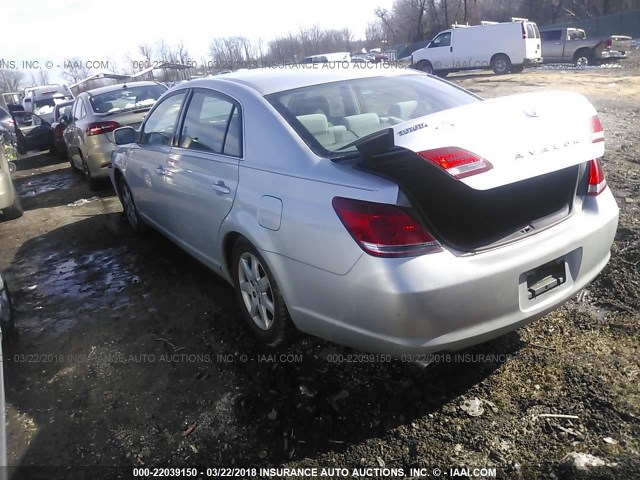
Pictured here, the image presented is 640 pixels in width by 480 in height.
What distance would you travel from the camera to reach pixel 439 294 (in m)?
2.05

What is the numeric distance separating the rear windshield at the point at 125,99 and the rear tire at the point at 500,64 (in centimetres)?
1869

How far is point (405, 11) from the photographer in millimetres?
66000

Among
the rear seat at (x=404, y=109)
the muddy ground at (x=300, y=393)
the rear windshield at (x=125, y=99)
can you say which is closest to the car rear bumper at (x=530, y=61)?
the rear windshield at (x=125, y=99)

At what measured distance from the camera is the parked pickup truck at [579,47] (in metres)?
22.9

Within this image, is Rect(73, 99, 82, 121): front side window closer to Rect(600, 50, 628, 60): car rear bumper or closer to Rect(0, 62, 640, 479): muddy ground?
Rect(0, 62, 640, 479): muddy ground

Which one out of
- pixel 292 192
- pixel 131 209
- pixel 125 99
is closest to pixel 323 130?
pixel 292 192

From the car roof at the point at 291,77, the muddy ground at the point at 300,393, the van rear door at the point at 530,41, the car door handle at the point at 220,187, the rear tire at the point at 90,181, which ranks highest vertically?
the van rear door at the point at 530,41

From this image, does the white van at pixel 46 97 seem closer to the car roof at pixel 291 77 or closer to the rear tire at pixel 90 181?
the rear tire at pixel 90 181

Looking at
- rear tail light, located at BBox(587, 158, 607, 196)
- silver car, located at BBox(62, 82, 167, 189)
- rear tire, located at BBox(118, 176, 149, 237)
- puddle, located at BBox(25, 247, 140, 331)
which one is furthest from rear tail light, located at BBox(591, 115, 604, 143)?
silver car, located at BBox(62, 82, 167, 189)

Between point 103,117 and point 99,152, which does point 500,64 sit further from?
point 99,152

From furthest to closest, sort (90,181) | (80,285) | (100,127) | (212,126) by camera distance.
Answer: (90,181) < (100,127) < (80,285) < (212,126)

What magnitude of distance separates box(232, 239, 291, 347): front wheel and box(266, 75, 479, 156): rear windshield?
2.51ft

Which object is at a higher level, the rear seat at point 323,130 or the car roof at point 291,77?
the car roof at point 291,77

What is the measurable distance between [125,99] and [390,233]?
7.67 meters
